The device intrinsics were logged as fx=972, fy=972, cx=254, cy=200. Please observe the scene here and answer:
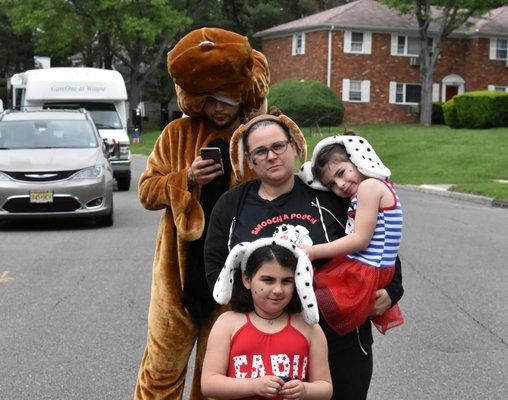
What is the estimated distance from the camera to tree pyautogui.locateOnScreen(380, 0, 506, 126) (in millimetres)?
46469

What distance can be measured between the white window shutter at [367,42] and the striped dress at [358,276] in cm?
5155

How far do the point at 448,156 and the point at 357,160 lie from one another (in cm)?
2924

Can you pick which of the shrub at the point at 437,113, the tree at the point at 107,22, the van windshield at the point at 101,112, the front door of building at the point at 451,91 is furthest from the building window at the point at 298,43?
the van windshield at the point at 101,112

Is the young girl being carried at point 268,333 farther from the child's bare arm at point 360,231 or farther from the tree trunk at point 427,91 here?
the tree trunk at point 427,91

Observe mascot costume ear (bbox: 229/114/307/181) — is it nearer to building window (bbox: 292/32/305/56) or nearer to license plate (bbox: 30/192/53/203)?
license plate (bbox: 30/192/53/203)

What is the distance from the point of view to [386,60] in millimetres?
54156

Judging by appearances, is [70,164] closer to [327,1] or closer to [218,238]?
[218,238]

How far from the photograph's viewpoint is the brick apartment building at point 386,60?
53562 millimetres

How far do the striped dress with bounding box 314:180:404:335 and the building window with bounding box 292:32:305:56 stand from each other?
53.2 meters

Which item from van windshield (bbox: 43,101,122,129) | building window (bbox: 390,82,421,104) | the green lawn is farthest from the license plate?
building window (bbox: 390,82,421,104)

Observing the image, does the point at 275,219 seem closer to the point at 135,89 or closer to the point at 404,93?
the point at 404,93

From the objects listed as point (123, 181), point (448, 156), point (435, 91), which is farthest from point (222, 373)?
point (435, 91)

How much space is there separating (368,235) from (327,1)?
262ft

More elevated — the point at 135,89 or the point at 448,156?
the point at 135,89
